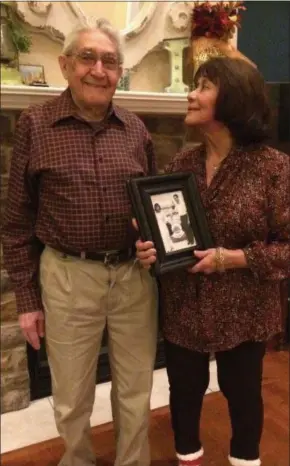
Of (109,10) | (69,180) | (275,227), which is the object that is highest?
(109,10)

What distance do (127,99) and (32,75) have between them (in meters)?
0.40

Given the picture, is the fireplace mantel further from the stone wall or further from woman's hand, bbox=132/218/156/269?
woman's hand, bbox=132/218/156/269

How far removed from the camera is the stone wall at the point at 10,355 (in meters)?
2.11

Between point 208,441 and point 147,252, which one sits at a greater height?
point 147,252

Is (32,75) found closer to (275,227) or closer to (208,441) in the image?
(275,227)

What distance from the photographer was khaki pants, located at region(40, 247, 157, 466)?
4.81ft

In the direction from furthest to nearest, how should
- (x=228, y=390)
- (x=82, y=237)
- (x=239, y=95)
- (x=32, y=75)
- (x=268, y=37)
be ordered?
1. (x=268, y=37)
2. (x=32, y=75)
3. (x=228, y=390)
4. (x=82, y=237)
5. (x=239, y=95)

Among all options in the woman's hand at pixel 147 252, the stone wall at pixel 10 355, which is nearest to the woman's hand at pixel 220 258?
the woman's hand at pixel 147 252

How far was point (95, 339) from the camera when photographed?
1.53 metres

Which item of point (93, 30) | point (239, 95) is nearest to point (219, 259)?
point (239, 95)

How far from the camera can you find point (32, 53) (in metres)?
2.01

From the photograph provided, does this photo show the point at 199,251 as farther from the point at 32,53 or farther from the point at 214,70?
the point at 32,53

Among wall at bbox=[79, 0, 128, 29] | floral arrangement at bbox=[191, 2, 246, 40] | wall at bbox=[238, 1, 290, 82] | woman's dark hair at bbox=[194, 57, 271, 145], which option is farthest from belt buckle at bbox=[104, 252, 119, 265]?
wall at bbox=[238, 1, 290, 82]

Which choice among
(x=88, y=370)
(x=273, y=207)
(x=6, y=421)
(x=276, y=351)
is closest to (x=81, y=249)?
(x=88, y=370)
